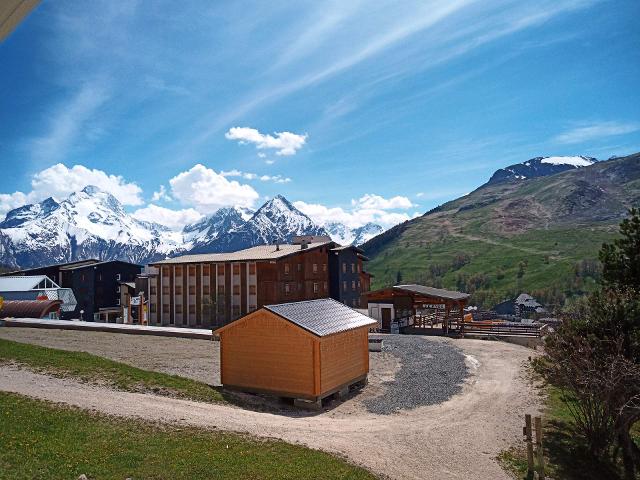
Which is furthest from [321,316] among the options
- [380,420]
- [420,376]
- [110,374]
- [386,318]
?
[386,318]

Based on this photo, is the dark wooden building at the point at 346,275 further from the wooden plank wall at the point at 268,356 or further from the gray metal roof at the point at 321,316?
the wooden plank wall at the point at 268,356

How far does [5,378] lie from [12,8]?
22925mm

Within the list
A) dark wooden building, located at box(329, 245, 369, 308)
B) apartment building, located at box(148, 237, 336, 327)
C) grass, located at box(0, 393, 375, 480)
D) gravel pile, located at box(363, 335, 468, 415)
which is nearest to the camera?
grass, located at box(0, 393, 375, 480)

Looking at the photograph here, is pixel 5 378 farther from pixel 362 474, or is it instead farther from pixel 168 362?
pixel 362 474

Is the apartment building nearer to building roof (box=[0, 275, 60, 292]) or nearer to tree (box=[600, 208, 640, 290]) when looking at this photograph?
building roof (box=[0, 275, 60, 292])

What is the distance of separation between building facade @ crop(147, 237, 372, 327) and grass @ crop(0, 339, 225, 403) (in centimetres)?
3361

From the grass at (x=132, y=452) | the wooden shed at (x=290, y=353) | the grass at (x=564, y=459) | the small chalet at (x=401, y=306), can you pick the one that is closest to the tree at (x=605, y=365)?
the grass at (x=564, y=459)

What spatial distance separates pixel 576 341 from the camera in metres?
16.5

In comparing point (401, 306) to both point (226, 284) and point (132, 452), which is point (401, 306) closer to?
point (226, 284)

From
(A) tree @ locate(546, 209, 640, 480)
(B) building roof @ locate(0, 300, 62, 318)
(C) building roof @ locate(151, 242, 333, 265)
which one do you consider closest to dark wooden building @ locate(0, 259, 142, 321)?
(C) building roof @ locate(151, 242, 333, 265)

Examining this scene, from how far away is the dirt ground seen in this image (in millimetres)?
15227

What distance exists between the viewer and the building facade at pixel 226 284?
195 feet

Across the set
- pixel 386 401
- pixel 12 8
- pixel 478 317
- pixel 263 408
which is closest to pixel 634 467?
pixel 386 401

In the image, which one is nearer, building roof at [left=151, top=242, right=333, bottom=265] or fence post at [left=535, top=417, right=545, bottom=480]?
fence post at [left=535, top=417, right=545, bottom=480]
